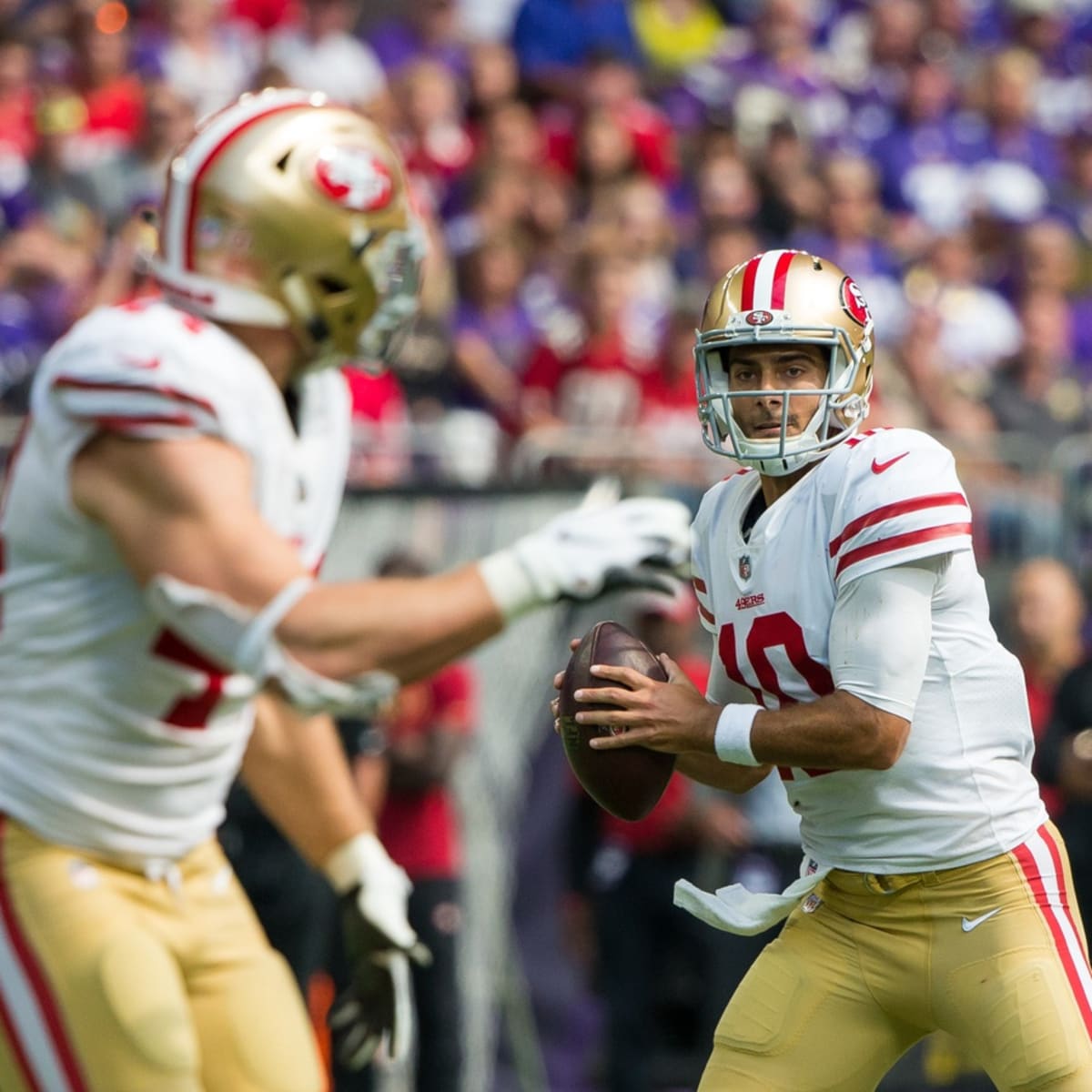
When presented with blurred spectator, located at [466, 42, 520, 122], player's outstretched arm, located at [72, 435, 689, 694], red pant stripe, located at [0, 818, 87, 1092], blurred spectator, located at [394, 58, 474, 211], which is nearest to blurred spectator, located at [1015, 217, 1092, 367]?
blurred spectator, located at [466, 42, 520, 122]

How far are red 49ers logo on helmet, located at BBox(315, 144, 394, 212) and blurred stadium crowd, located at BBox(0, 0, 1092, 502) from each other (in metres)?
3.45

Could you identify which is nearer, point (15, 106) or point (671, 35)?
point (15, 106)

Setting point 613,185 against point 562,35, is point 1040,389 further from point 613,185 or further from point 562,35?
point 562,35

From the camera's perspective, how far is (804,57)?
33.6 feet

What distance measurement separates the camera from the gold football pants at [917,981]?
10.4 ft

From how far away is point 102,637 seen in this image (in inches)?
113

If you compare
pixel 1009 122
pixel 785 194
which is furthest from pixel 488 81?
pixel 1009 122

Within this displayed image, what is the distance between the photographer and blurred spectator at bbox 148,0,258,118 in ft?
26.8

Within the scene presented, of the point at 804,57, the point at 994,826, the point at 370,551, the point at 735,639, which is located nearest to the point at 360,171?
the point at 735,639

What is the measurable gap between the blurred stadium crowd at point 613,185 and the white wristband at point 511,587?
3.90m

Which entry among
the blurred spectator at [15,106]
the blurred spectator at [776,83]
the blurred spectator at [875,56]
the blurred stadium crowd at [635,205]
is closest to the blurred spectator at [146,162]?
the blurred stadium crowd at [635,205]

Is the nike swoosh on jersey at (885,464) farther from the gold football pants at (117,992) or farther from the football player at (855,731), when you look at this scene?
the gold football pants at (117,992)

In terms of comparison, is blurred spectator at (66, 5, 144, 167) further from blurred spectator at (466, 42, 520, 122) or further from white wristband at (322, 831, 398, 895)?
white wristband at (322, 831, 398, 895)

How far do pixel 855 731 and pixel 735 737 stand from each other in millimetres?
190
